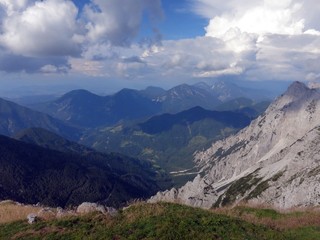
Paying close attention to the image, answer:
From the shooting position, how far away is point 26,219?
35.7 meters

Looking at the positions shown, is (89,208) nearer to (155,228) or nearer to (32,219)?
(32,219)

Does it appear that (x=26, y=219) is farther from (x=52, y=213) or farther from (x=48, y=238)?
(x=48, y=238)

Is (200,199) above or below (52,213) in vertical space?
below

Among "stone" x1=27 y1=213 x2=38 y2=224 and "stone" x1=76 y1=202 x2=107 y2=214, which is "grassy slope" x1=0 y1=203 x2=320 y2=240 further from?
"stone" x1=76 y1=202 x2=107 y2=214

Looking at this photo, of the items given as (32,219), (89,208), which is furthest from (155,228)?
(32,219)

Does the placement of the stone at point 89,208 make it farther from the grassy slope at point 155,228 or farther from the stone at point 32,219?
the stone at point 32,219

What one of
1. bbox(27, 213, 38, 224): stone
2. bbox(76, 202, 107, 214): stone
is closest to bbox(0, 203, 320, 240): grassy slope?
bbox(27, 213, 38, 224): stone

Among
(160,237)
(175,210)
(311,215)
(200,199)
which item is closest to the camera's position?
(160,237)

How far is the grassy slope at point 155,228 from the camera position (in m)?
29.0

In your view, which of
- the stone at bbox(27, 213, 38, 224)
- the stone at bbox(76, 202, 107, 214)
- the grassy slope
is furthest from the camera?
the stone at bbox(76, 202, 107, 214)

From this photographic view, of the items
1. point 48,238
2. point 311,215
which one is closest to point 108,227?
point 48,238

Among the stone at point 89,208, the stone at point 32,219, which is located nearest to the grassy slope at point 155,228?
the stone at point 32,219

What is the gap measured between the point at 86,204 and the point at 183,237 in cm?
1579

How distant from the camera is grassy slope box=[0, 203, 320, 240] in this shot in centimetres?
2897
